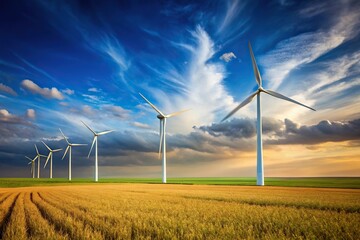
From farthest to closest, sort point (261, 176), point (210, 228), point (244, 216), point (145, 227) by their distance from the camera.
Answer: point (261, 176)
point (244, 216)
point (145, 227)
point (210, 228)

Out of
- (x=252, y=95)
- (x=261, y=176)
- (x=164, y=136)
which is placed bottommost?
(x=261, y=176)

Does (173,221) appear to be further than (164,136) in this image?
No

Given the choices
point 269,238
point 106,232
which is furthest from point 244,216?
point 106,232

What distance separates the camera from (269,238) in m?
9.92

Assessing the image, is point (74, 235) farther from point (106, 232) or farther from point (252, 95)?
A: point (252, 95)

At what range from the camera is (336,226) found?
12070mm

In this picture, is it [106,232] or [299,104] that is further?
[299,104]

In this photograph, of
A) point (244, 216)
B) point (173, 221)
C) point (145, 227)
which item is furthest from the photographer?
point (244, 216)

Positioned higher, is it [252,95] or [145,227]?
[252,95]

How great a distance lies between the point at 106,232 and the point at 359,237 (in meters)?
9.71

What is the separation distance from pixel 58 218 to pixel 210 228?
30.7ft

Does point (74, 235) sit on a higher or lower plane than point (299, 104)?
lower

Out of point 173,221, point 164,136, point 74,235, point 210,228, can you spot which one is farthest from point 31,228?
point 164,136

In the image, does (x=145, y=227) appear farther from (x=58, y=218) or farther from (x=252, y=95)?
(x=252, y=95)
